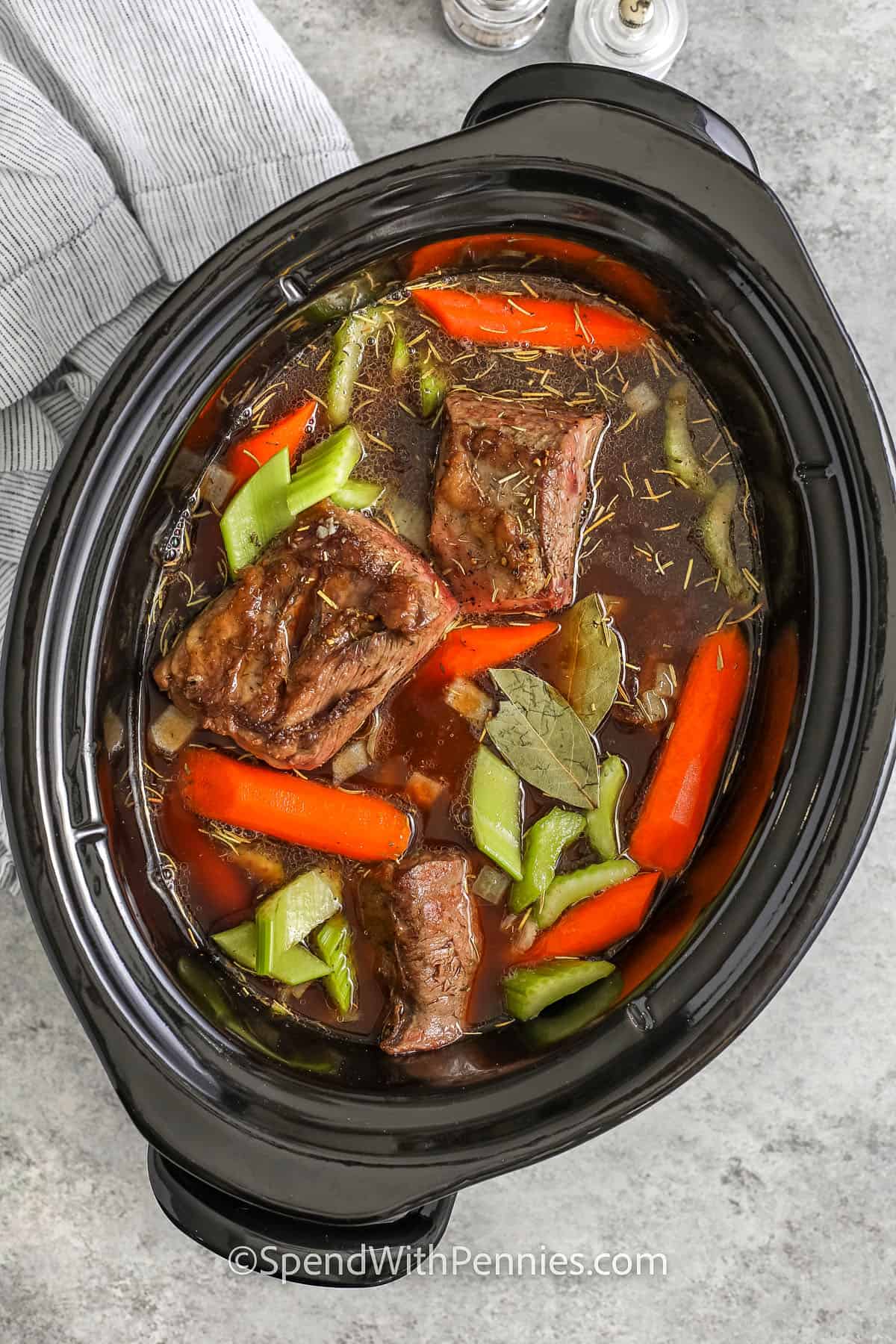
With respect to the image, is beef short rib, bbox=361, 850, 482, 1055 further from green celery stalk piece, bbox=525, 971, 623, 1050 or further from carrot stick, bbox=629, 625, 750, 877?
carrot stick, bbox=629, 625, 750, 877

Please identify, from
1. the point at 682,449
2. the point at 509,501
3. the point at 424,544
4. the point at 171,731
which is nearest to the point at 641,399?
the point at 682,449

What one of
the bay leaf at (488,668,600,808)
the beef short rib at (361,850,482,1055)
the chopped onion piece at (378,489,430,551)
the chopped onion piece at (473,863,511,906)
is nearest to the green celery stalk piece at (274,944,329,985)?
the beef short rib at (361,850,482,1055)

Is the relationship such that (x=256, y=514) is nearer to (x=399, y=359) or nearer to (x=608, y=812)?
(x=399, y=359)

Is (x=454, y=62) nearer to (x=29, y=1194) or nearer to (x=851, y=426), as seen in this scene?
(x=851, y=426)

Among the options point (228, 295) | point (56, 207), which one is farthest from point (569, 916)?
point (56, 207)

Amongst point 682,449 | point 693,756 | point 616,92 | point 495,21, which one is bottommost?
point 693,756

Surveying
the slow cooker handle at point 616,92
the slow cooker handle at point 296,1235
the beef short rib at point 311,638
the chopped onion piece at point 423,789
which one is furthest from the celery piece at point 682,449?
the slow cooker handle at point 296,1235
